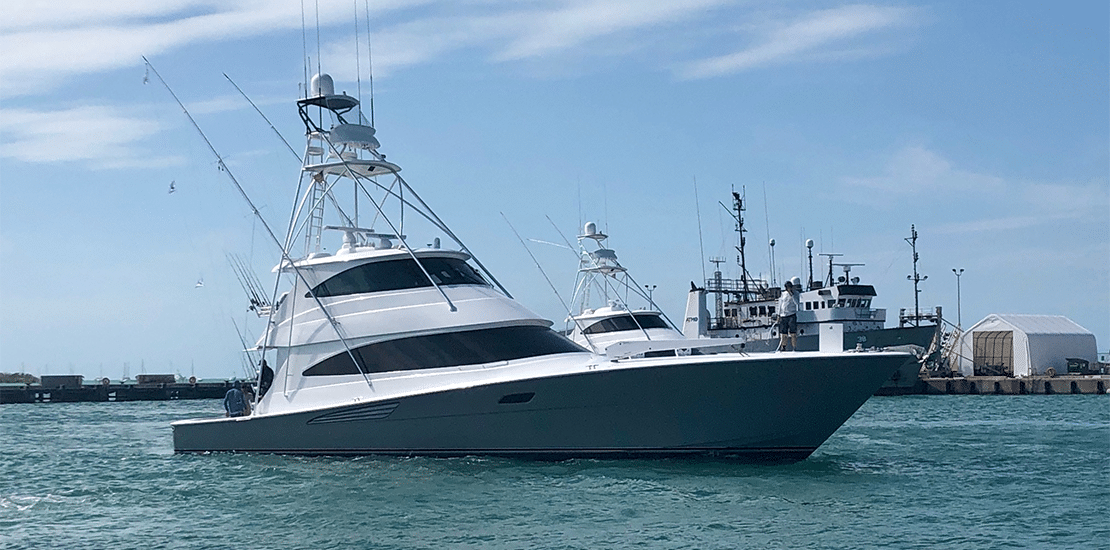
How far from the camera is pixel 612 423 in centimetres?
1577

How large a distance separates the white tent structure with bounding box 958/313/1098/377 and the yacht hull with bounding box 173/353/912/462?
42.1m

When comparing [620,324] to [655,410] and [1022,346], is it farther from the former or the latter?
[1022,346]

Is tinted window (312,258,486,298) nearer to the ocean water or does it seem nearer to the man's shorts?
the ocean water

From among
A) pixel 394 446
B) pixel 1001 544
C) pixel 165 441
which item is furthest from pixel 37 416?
pixel 1001 544

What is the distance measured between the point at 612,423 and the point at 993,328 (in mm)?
46392

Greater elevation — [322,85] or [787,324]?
[322,85]

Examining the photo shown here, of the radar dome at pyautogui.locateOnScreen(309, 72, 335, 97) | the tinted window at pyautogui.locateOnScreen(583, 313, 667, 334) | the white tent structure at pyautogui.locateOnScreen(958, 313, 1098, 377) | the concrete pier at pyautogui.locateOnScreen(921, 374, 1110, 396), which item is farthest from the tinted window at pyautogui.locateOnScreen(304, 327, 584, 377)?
the white tent structure at pyautogui.locateOnScreen(958, 313, 1098, 377)

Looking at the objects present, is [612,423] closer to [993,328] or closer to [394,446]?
[394,446]

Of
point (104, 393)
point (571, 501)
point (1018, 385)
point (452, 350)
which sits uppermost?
point (452, 350)

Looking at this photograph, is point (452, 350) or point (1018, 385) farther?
point (1018, 385)

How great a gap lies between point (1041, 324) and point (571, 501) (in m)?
50.0

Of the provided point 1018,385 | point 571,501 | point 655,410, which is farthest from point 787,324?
point 1018,385

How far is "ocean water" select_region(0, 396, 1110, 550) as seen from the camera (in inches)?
446

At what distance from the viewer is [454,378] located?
16.6 meters
